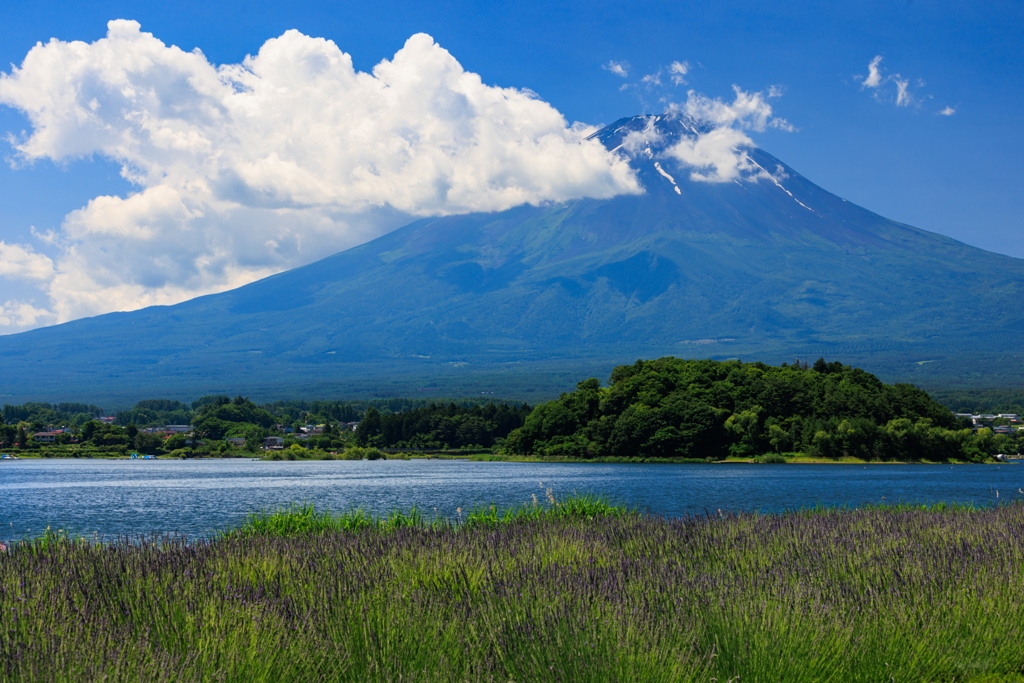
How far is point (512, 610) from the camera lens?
734cm

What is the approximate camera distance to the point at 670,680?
6379mm

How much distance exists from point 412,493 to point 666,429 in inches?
1800

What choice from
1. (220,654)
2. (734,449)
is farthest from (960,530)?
(734,449)

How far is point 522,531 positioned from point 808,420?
3004 inches

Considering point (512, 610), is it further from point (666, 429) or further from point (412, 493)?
point (666, 429)

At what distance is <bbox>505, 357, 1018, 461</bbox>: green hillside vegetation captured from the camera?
269 feet

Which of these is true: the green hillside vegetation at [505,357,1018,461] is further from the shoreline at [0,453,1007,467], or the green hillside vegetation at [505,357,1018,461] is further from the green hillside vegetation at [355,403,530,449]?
the green hillside vegetation at [355,403,530,449]

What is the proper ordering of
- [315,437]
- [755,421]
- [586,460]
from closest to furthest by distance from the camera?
[755,421] → [586,460] → [315,437]

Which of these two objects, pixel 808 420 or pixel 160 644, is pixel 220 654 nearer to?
pixel 160 644

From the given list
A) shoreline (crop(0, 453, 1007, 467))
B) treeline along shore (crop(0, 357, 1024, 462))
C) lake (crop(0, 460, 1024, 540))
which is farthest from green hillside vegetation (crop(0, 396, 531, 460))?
lake (crop(0, 460, 1024, 540))

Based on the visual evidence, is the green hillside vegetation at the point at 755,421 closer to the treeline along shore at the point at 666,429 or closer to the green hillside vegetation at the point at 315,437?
the treeline along shore at the point at 666,429

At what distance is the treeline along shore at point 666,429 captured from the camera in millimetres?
82562

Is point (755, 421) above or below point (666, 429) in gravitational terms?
above

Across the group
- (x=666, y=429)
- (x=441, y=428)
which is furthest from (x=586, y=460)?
(x=441, y=428)
